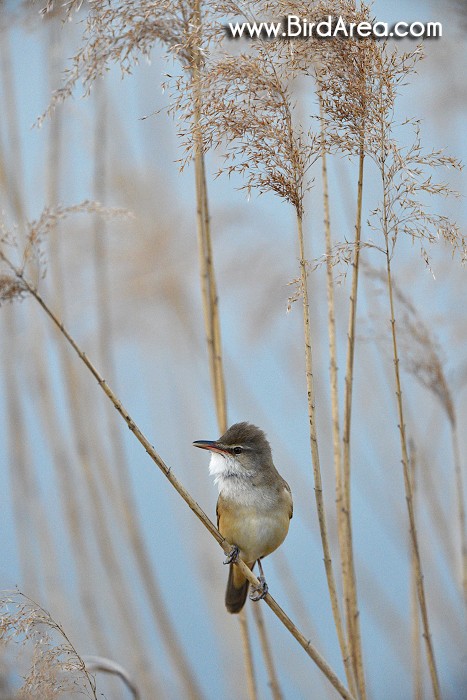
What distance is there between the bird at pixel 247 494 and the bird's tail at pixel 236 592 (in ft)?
0.39

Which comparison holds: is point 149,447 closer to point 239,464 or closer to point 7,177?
point 239,464

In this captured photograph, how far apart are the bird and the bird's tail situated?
12 centimetres

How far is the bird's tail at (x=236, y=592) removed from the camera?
8.23 ft

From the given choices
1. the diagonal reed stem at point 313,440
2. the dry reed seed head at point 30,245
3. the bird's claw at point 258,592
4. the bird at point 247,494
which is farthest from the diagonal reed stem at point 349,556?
the dry reed seed head at point 30,245

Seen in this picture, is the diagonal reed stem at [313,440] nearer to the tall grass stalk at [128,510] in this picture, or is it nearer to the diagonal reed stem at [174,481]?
the diagonal reed stem at [174,481]

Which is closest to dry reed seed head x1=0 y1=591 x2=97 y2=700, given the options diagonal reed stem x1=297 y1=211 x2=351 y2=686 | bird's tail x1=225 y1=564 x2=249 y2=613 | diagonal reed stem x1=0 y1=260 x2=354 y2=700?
diagonal reed stem x1=0 y1=260 x2=354 y2=700

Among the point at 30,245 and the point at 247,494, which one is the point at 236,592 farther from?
the point at 30,245

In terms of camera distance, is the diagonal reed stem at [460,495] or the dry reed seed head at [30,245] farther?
the diagonal reed stem at [460,495]

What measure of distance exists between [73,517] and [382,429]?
1701mm

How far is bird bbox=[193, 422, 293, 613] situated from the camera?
234 centimetres

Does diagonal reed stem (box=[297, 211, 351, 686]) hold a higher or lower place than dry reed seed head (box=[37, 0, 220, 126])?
lower

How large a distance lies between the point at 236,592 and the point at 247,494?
1.28 feet

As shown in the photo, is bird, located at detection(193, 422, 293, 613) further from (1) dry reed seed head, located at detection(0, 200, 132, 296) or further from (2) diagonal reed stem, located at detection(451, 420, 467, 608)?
(1) dry reed seed head, located at detection(0, 200, 132, 296)

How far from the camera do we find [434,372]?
92.0 inches
